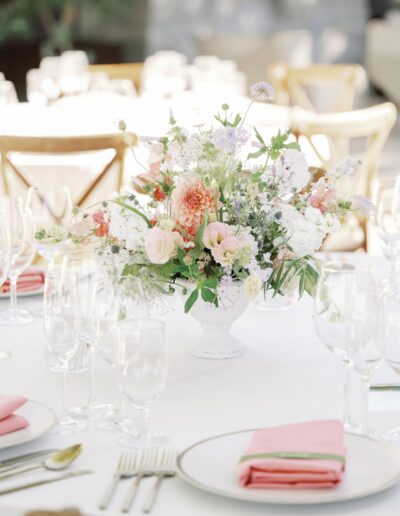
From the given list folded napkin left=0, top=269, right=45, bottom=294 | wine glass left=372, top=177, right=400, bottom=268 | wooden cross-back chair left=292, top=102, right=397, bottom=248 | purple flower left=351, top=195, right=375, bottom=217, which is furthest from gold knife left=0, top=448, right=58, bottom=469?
wooden cross-back chair left=292, top=102, right=397, bottom=248

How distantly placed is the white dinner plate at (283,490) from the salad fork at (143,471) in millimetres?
37

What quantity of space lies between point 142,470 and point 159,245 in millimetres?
467

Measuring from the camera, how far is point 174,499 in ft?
4.07

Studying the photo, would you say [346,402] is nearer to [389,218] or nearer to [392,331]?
[392,331]

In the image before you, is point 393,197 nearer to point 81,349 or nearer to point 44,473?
point 81,349

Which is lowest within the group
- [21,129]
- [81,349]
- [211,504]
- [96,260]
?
[211,504]

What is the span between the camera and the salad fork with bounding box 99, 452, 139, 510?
1.25m

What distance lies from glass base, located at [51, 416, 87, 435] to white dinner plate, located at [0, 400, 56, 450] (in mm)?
18

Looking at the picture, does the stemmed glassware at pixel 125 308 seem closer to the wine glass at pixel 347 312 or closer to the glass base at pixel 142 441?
the glass base at pixel 142 441

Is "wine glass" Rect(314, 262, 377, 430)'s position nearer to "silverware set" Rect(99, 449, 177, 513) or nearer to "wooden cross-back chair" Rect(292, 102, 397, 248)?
"silverware set" Rect(99, 449, 177, 513)

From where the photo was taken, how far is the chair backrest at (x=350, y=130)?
3.92m

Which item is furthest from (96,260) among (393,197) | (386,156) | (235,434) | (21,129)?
(386,156)

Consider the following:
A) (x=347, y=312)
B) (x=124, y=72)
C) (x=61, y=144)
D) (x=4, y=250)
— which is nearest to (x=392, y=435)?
(x=347, y=312)

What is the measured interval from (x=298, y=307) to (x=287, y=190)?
0.46m
